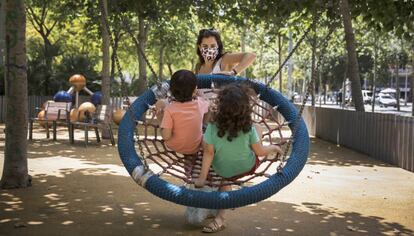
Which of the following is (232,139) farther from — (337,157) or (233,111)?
(337,157)

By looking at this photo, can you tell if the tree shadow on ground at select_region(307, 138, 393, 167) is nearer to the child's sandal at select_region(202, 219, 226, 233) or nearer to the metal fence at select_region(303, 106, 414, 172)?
the metal fence at select_region(303, 106, 414, 172)

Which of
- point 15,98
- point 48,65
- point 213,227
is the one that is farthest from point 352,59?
point 48,65

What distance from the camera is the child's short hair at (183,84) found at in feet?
13.8

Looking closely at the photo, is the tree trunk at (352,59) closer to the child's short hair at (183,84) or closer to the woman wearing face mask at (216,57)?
the woman wearing face mask at (216,57)

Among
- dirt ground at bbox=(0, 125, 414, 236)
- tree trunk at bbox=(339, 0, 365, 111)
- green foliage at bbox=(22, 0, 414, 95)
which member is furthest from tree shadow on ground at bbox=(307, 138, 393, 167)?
green foliage at bbox=(22, 0, 414, 95)

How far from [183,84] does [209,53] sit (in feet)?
2.22

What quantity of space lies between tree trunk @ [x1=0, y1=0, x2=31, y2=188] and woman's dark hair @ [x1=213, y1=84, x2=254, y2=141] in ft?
11.0

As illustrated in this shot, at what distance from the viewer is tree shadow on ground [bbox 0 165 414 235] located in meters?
4.73

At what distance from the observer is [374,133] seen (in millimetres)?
10945

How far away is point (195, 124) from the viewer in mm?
4293

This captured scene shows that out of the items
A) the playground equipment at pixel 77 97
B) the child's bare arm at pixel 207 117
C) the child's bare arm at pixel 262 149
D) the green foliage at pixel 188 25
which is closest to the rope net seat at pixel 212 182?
the child's bare arm at pixel 262 149

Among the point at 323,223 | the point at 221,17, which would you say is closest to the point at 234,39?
the point at 221,17

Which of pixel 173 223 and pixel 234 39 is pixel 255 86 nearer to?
pixel 173 223

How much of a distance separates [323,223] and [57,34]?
2943 centimetres
